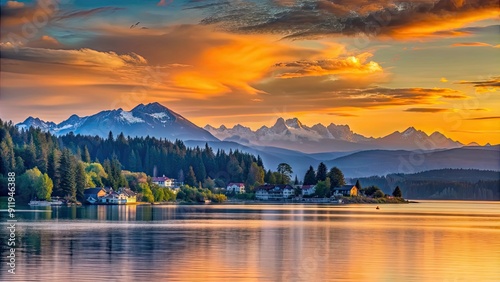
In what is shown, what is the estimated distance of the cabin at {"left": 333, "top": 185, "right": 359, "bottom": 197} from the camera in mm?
169625

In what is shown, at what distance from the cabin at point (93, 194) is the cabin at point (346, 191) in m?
54.7

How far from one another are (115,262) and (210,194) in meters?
129

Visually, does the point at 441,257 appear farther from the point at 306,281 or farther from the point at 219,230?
the point at 219,230

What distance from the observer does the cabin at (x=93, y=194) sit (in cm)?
13175

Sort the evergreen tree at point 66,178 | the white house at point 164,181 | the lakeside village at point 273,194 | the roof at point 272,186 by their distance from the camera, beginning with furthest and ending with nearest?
the white house at point 164,181
the roof at point 272,186
the lakeside village at point 273,194
the evergreen tree at point 66,178

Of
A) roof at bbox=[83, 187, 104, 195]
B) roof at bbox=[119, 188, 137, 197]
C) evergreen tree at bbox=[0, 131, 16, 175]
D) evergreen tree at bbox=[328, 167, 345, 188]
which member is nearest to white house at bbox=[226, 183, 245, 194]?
evergreen tree at bbox=[328, 167, 345, 188]

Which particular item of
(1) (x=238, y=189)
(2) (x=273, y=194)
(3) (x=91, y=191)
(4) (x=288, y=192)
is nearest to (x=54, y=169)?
(3) (x=91, y=191)

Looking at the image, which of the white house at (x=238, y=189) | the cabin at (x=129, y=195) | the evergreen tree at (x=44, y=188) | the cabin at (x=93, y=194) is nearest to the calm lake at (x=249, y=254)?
the evergreen tree at (x=44, y=188)

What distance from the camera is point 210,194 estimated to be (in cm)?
16475

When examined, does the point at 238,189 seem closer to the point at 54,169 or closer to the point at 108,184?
the point at 108,184

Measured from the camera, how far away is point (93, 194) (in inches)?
5285

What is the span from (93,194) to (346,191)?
192ft

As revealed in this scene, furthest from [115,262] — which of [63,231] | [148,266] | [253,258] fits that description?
[63,231]

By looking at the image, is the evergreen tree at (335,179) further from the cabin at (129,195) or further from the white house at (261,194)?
the cabin at (129,195)
